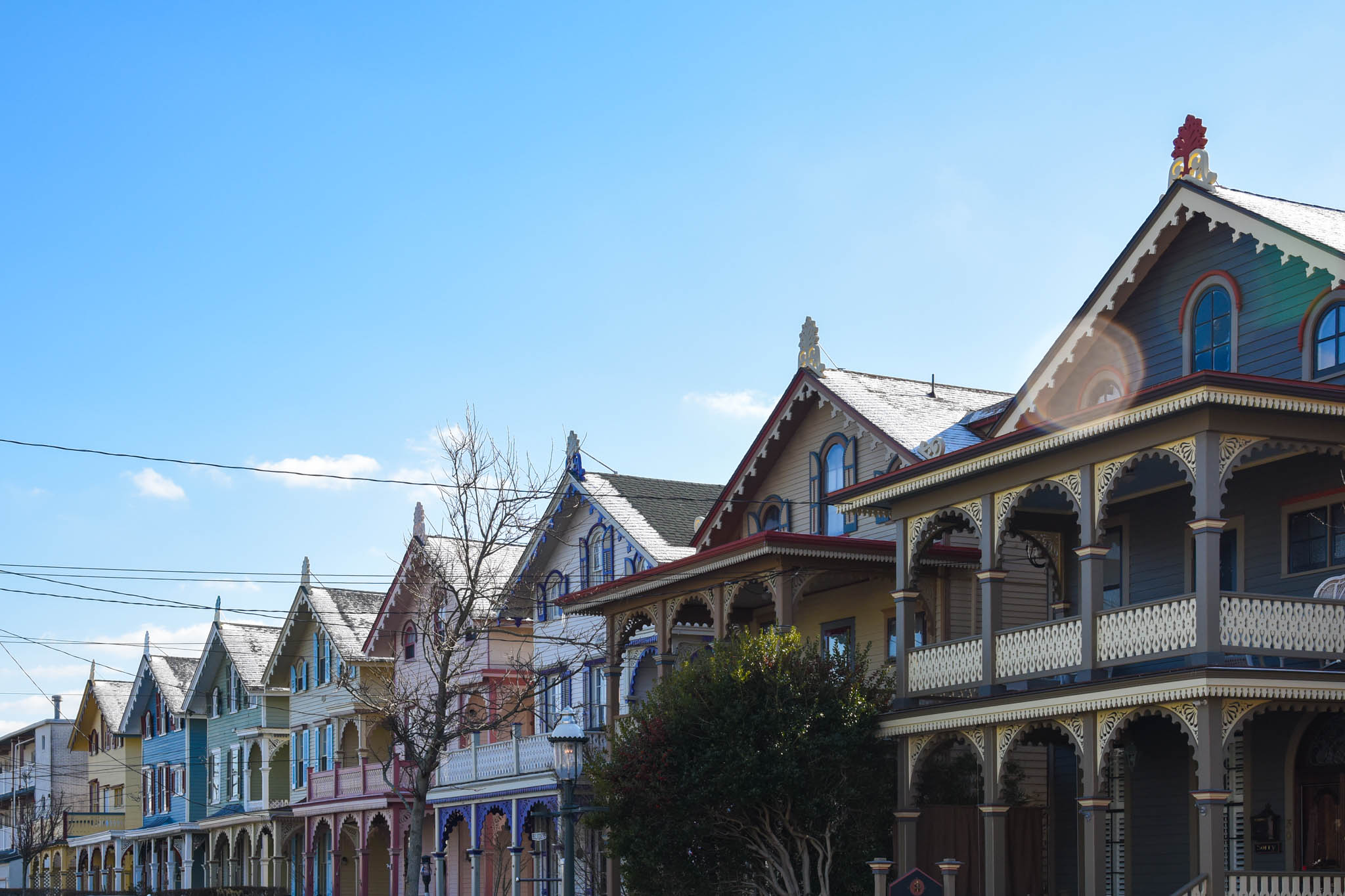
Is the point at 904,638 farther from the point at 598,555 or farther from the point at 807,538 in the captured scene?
the point at 598,555

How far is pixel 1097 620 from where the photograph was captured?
70.3 ft

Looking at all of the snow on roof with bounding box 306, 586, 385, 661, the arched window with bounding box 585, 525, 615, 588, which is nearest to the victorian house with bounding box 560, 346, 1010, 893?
the arched window with bounding box 585, 525, 615, 588

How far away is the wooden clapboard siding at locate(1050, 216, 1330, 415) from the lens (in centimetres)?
2273

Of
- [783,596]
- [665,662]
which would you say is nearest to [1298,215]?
[783,596]

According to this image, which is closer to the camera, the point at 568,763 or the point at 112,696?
the point at 568,763

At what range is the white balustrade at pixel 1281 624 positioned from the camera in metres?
19.8

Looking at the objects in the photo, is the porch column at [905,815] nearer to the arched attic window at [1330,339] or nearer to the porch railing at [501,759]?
the arched attic window at [1330,339]

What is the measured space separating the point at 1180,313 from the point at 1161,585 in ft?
13.1

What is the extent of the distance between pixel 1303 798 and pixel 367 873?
98.5 feet

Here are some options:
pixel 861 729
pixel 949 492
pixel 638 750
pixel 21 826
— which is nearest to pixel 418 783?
pixel 638 750

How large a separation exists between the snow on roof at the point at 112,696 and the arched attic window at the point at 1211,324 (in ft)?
188

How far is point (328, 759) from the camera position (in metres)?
52.0

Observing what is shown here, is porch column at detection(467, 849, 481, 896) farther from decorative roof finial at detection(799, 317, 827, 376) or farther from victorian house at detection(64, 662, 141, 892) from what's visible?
victorian house at detection(64, 662, 141, 892)

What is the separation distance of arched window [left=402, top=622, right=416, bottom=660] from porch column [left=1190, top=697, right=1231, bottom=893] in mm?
30728
